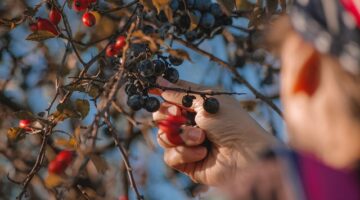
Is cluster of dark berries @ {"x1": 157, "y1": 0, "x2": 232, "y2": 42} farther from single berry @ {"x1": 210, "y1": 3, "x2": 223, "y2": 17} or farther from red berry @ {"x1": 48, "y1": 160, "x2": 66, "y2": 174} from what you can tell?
red berry @ {"x1": 48, "y1": 160, "x2": 66, "y2": 174}

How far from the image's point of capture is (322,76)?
1213 mm

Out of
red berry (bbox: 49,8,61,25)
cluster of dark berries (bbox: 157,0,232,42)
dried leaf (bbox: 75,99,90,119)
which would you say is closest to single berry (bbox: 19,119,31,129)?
dried leaf (bbox: 75,99,90,119)

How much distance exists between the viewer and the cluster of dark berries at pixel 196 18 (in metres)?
2.35

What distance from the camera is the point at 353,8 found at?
1.23m

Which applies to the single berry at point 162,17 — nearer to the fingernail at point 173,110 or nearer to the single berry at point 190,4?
the single berry at point 190,4

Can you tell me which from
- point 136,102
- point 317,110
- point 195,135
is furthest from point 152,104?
point 317,110

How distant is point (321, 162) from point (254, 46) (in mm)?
2187

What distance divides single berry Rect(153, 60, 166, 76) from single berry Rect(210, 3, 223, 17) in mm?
378

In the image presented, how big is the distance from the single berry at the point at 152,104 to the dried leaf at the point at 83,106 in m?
0.18

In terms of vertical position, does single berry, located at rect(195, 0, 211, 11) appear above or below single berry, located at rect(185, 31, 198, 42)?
above

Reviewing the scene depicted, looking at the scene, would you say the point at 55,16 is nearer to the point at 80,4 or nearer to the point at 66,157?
the point at 80,4

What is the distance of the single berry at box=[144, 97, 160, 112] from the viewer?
87.4 inches

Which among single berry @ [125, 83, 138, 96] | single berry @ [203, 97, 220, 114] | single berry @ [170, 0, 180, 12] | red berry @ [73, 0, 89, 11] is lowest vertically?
single berry @ [203, 97, 220, 114]

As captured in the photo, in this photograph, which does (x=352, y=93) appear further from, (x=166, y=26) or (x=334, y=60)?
(x=166, y=26)
